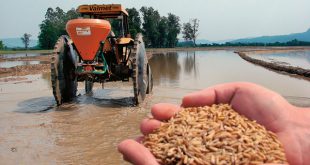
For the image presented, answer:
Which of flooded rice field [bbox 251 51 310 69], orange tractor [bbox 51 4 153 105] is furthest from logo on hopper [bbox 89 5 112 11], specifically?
flooded rice field [bbox 251 51 310 69]

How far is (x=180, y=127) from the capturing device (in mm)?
2754

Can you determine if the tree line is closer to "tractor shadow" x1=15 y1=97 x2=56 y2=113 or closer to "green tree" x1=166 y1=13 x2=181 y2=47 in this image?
"green tree" x1=166 y1=13 x2=181 y2=47

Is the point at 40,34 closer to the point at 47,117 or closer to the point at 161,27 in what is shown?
the point at 161,27

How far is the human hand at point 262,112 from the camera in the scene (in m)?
2.60

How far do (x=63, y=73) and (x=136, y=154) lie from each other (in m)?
7.81

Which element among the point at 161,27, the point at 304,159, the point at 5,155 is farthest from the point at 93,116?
the point at 161,27

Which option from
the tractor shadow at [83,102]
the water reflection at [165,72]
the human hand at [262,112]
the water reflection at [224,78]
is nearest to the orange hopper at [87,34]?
the tractor shadow at [83,102]

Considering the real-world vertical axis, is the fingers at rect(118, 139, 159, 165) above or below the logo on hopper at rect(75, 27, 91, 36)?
below

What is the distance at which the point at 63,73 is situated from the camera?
9.80m

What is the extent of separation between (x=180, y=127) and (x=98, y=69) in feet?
22.5

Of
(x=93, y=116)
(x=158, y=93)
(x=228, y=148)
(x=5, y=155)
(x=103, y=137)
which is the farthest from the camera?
(x=158, y=93)

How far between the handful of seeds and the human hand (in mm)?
81

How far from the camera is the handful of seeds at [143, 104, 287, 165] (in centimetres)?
243

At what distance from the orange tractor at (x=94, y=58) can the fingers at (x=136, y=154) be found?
21.1ft
